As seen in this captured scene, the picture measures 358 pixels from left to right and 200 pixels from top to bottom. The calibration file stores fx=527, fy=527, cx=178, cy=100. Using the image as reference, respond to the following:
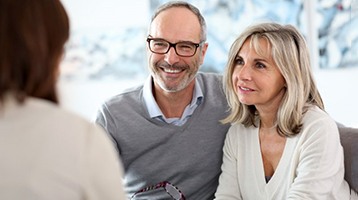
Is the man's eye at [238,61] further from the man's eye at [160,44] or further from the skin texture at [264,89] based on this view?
the man's eye at [160,44]

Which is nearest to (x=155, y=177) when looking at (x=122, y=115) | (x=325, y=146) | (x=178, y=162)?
(x=178, y=162)

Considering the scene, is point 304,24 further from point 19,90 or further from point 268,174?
point 19,90

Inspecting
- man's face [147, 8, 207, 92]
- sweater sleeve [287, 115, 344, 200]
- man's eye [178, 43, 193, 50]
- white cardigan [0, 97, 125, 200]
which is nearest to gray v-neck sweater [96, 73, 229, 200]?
man's face [147, 8, 207, 92]

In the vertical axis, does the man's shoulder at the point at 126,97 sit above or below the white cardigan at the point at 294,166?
above

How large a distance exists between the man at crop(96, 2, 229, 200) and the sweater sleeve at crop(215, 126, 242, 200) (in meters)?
0.05

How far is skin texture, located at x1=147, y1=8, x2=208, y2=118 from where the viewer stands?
2037 mm

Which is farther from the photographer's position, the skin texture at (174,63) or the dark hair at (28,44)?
the skin texture at (174,63)

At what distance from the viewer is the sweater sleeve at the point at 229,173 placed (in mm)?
1900

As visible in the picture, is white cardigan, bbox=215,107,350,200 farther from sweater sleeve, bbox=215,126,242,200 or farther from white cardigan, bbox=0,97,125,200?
white cardigan, bbox=0,97,125,200

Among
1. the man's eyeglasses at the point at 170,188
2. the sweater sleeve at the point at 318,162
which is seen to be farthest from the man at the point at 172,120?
the sweater sleeve at the point at 318,162

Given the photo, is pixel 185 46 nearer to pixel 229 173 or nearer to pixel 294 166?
pixel 229 173

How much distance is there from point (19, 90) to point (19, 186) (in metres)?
0.16

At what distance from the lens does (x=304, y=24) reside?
3584mm

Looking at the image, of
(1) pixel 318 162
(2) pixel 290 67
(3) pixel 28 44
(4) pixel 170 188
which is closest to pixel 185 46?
(2) pixel 290 67
